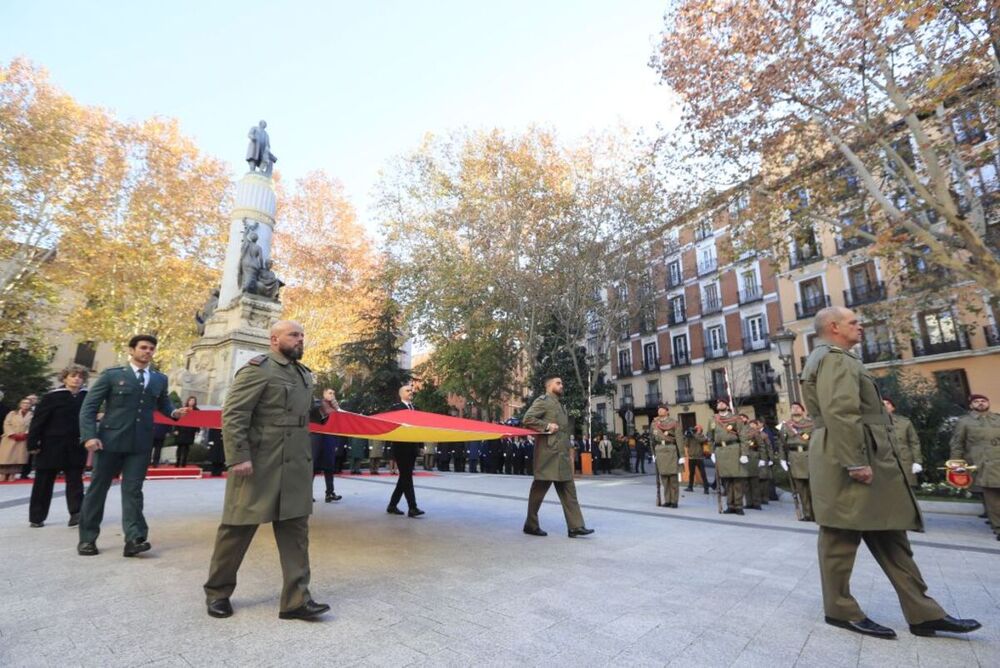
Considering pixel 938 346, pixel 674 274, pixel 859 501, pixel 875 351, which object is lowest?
pixel 859 501

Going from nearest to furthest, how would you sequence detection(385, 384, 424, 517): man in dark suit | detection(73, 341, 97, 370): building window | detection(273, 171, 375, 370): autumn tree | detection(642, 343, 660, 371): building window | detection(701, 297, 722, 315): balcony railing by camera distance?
1. detection(385, 384, 424, 517): man in dark suit
2. detection(273, 171, 375, 370): autumn tree
3. detection(701, 297, 722, 315): balcony railing
4. detection(73, 341, 97, 370): building window
5. detection(642, 343, 660, 371): building window

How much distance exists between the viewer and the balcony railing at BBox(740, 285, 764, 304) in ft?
110

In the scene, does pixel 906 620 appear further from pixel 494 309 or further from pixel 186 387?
pixel 494 309

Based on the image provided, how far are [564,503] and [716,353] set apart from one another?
108ft

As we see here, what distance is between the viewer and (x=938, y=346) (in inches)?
958

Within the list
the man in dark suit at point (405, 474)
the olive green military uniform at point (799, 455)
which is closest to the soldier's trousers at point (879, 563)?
the olive green military uniform at point (799, 455)

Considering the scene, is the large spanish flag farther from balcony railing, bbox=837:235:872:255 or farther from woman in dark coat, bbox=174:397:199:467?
balcony railing, bbox=837:235:872:255

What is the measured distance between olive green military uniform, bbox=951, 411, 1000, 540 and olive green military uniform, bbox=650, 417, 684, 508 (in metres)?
4.14

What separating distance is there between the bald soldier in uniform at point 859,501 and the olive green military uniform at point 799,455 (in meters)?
4.68

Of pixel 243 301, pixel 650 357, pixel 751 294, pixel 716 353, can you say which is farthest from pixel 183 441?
pixel 650 357

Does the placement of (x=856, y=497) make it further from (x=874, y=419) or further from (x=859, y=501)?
(x=874, y=419)

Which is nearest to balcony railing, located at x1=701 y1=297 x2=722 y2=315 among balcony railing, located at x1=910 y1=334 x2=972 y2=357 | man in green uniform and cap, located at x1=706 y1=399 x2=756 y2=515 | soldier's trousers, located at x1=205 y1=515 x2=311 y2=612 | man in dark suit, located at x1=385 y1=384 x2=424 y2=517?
balcony railing, located at x1=910 y1=334 x2=972 y2=357

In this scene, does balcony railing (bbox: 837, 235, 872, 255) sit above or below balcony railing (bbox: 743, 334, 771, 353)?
above

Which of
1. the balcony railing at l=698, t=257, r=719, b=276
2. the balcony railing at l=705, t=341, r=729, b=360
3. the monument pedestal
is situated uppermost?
the balcony railing at l=698, t=257, r=719, b=276
